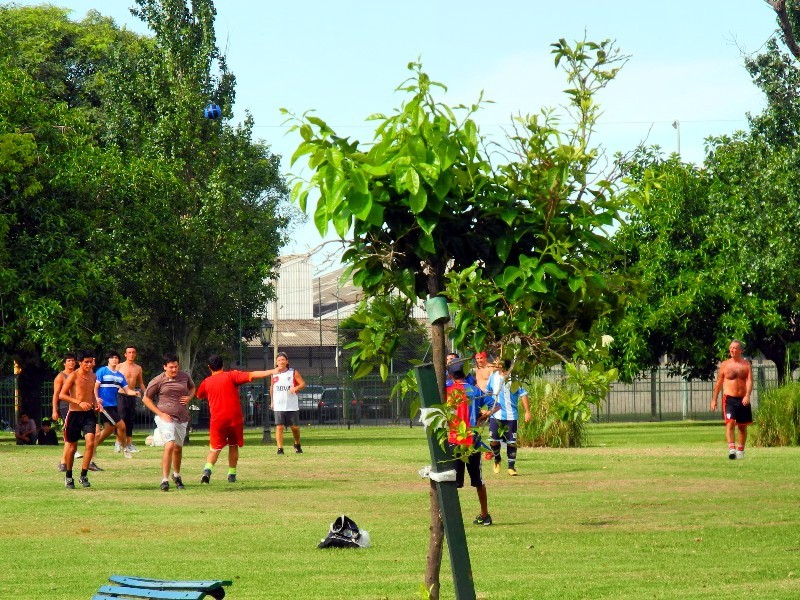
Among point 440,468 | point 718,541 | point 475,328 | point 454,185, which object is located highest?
point 454,185

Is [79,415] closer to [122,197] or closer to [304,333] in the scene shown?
[122,197]

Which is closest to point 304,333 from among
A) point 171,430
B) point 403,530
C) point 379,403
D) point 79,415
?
point 379,403

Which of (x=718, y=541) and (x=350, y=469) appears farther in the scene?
(x=350, y=469)

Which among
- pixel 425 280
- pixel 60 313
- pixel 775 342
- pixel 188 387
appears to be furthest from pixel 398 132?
pixel 775 342

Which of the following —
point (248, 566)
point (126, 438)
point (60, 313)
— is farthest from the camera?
point (60, 313)

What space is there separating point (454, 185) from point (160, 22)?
125 feet

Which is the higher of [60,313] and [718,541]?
[60,313]

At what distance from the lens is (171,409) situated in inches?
744

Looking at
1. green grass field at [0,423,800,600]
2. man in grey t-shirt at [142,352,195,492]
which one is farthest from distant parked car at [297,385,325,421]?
man in grey t-shirt at [142,352,195,492]

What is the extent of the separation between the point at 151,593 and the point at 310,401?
2084 inches

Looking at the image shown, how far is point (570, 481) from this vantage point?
20.2 metres

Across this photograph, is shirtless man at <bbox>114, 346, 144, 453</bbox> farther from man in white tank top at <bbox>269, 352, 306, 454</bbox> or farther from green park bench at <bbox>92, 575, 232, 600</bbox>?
green park bench at <bbox>92, 575, 232, 600</bbox>

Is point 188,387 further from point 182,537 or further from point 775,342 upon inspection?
point 775,342

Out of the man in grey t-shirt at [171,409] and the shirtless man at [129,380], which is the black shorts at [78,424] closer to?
the man in grey t-shirt at [171,409]
